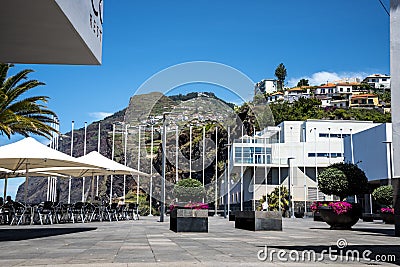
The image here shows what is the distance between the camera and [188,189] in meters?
30.4

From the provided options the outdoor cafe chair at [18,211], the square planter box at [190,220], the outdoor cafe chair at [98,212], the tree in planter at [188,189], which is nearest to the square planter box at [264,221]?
the square planter box at [190,220]

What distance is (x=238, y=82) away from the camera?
96.5 feet

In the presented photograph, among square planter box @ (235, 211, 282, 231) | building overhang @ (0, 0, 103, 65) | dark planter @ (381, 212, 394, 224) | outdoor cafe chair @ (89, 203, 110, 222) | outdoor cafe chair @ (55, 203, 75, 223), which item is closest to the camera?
building overhang @ (0, 0, 103, 65)

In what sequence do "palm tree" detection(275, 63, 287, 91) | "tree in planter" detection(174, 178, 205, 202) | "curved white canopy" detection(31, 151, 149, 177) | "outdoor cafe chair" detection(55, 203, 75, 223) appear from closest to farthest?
"outdoor cafe chair" detection(55, 203, 75, 223) → "curved white canopy" detection(31, 151, 149, 177) → "tree in planter" detection(174, 178, 205, 202) → "palm tree" detection(275, 63, 287, 91)

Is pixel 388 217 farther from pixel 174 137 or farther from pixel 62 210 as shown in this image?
A: pixel 174 137

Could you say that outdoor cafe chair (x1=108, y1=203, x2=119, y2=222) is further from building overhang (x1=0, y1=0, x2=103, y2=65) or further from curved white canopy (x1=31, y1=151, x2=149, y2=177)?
building overhang (x1=0, y1=0, x2=103, y2=65)

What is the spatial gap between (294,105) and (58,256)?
3544 inches

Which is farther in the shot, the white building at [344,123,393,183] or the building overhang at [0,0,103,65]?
the white building at [344,123,393,183]

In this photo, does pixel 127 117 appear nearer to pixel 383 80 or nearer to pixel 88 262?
pixel 88 262

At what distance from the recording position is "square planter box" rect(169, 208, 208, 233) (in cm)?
1406

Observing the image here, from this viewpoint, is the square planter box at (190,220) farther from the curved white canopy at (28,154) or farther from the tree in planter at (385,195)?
the tree in planter at (385,195)

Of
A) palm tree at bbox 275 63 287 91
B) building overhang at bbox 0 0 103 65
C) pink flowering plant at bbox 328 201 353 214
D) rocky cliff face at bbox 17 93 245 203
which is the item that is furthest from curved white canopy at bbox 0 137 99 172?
palm tree at bbox 275 63 287 91

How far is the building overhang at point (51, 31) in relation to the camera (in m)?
7.42

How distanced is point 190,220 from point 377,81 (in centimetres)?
17005
